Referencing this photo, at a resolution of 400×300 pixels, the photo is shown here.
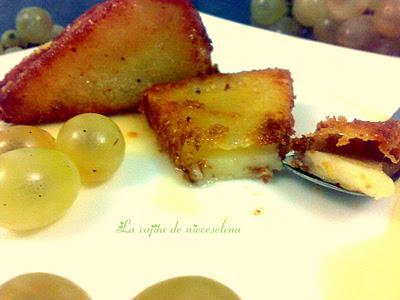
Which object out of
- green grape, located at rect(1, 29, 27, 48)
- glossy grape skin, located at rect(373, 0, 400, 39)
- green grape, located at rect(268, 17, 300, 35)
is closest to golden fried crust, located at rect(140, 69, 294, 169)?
glossy grape skin, located at rect(373, 0, 400, 39)

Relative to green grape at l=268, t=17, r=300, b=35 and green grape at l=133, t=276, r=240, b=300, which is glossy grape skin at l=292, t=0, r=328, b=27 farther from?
green grape at l=133, t=276, r=240, b=300

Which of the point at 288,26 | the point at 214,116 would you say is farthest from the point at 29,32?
the point at 214,116

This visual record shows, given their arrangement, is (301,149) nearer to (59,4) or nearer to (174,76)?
(174,76)

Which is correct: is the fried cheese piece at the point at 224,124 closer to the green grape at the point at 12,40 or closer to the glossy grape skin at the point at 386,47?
the glossy grape skin at the point at 386,47

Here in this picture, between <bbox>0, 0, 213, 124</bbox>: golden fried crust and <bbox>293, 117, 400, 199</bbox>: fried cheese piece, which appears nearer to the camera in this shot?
<bbox>293, 117, 400, 199</bbox>: fried cheese piece

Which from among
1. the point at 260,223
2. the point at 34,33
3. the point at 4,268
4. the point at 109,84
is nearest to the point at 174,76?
the point at 109,84

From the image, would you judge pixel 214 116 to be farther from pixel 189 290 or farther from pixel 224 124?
pixel 189 290
